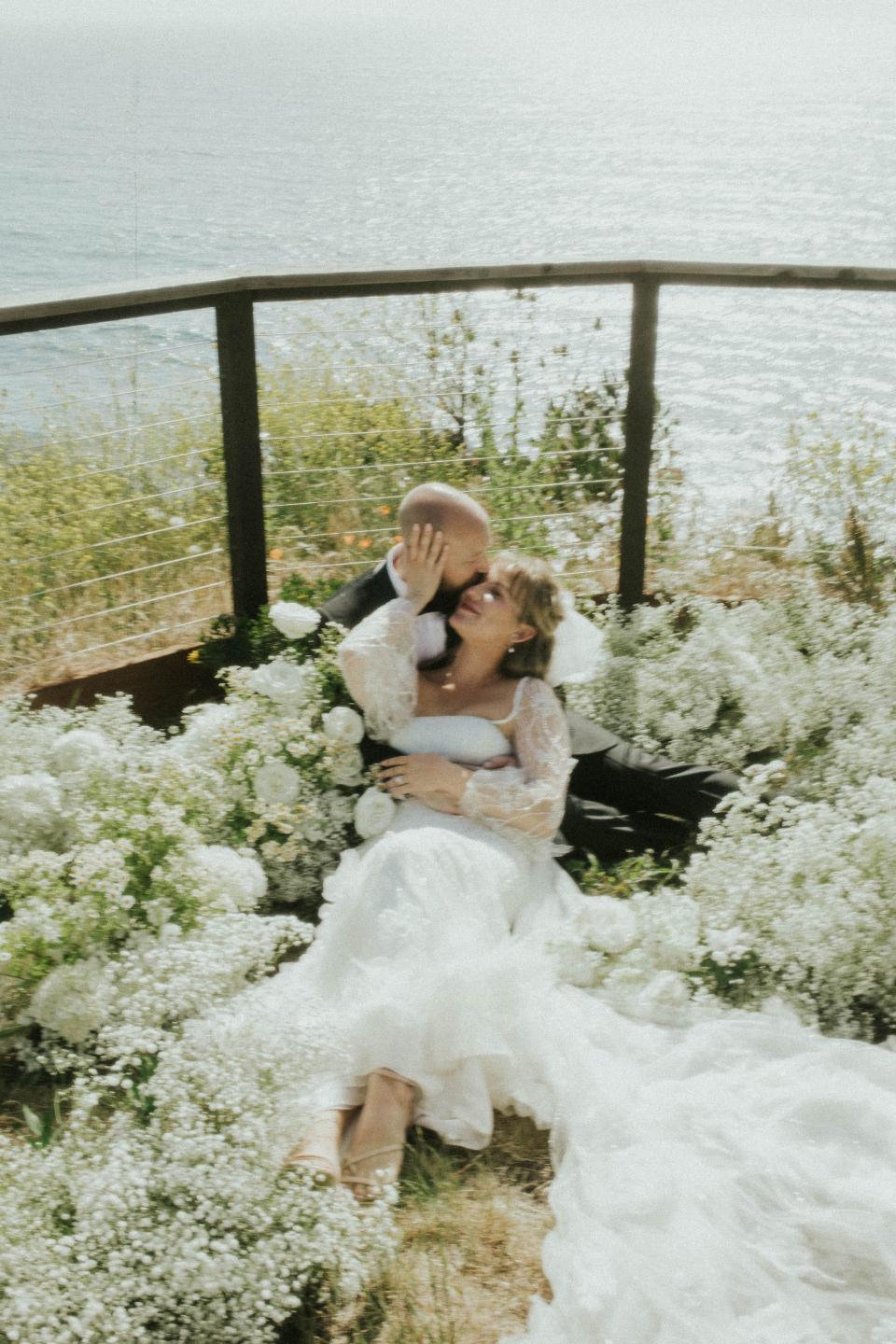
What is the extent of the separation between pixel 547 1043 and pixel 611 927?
35 centimetres

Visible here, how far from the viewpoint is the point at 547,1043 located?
2.73 metres

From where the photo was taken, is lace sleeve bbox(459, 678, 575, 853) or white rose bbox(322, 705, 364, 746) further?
white rose bbox(322, 705, 364, 746)

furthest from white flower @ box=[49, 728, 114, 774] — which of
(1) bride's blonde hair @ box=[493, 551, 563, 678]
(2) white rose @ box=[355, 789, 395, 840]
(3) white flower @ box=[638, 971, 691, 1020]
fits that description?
(3) white flower @ box=[638, 971, 691, 1020]

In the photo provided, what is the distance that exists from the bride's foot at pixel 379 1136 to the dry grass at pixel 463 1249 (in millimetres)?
52

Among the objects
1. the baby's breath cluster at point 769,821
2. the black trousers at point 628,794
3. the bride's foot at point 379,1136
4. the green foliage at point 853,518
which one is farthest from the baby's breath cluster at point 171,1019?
the green foliage at point 853,518

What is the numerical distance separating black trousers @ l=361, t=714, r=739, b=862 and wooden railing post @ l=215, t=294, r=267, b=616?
1.08 m

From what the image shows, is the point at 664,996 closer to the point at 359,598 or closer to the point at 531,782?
the point at 531,782

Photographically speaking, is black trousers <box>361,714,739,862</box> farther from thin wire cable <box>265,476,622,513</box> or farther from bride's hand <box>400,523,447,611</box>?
thin wire cable <box>265,476,622,513</box>

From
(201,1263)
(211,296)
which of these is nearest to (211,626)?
(211,296)

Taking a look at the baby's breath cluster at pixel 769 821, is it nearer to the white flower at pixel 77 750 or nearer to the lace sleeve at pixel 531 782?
the lace sleeve at pixel 531 782

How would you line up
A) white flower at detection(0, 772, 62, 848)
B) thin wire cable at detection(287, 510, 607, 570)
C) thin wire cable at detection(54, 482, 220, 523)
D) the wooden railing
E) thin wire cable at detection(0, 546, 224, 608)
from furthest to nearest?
thin wire cable at detection(287, 510, 607, 570), thin wire cable at detection(0, 546, 224, 608), thin wire cable at detection(54, 482, 220, 523), the wooden railing, white flower at detection(0, 772, 62, 848)

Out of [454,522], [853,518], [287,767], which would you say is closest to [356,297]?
[454,522]

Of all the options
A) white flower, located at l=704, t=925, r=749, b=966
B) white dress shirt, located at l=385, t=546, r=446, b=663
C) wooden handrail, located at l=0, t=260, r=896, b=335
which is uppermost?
wooden handrail, located at l=0, t=260, r=896, b=335

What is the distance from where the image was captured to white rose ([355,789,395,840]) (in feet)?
10.8
